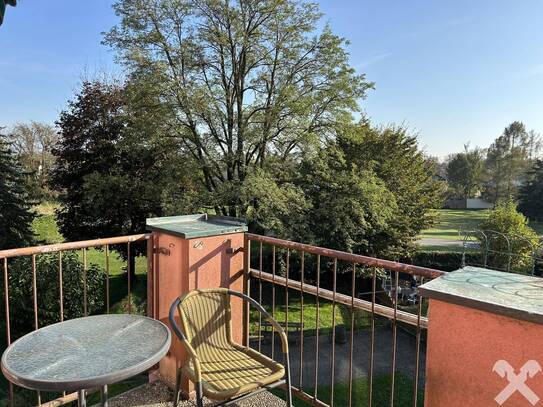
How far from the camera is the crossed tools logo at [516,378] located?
1.24 m

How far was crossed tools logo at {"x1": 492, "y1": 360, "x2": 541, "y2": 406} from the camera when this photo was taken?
124cm

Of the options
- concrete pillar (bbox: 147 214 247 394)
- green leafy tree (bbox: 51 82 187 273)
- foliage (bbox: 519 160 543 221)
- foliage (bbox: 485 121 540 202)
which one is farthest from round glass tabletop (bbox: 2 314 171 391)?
foliage (bbox: 485 121 540 202)

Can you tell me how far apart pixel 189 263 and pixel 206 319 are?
1.35ft

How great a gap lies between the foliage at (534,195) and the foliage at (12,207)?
1521 inches

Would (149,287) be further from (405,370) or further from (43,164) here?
(43,164)

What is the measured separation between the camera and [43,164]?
1889 cm

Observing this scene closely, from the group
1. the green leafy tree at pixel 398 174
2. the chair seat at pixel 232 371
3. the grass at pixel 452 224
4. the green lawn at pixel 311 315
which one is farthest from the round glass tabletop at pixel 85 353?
the grass at pixel 452 224

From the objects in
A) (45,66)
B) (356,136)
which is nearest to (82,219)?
(45,66)

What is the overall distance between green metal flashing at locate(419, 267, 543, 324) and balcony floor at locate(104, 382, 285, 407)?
149cm

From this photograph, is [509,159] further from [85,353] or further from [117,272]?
[85,353]

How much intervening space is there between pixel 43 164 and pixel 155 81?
12.2m

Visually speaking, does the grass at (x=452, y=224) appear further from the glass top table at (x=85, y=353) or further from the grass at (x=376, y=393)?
the glass top table at (x=85, y=353)

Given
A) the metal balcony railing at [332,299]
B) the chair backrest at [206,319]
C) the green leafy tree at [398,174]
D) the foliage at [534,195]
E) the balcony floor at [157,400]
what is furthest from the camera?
the foliage at [534,195]

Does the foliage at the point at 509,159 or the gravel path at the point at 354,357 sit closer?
the gravel path at the point at 354,357
